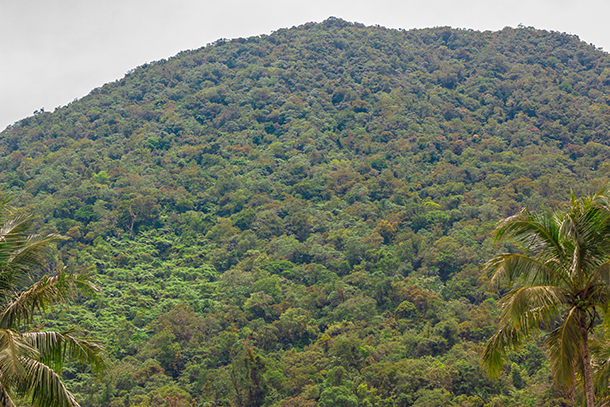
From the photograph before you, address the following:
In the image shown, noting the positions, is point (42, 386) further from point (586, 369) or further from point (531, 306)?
point (586, 369)

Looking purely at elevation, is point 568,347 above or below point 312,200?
below

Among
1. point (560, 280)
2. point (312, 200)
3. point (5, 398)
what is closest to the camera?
point (5, 398)

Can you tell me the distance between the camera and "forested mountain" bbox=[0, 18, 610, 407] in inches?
1080

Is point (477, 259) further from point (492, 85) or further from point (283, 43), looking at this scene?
point (283, 43)

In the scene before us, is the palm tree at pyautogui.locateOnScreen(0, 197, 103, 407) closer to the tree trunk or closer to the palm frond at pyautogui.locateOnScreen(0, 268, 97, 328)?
the palm frond at pyautogui.locateOnScreen(0, 268, 97, 328)

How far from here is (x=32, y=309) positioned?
679 cm

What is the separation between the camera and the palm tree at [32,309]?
20.2 ft

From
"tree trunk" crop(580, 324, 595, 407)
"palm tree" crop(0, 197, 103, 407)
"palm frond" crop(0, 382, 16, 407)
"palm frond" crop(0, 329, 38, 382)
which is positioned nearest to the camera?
"palm frond" crop(0, 329, 38, 382)

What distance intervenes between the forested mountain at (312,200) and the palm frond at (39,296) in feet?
20.7

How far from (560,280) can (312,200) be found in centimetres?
4565

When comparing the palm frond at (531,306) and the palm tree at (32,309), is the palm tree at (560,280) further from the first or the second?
the palm tree at (32,309)

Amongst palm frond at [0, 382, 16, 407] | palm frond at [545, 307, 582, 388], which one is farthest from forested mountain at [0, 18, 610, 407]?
palm frond at [0, 382, 16, 407]

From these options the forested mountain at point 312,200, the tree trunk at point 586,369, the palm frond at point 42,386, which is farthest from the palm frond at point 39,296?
the tree trunk at point 586,369

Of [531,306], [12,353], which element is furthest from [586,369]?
[12,353]
